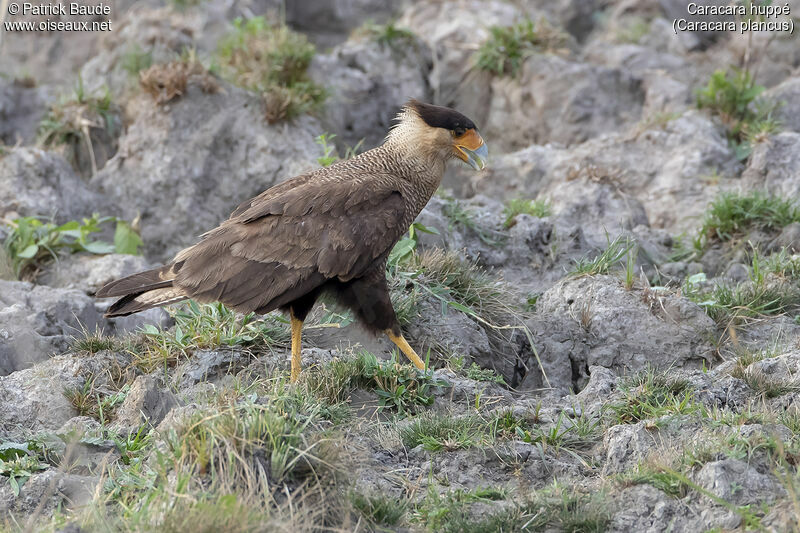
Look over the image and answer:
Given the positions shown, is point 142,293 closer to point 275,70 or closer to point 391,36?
point 275,70

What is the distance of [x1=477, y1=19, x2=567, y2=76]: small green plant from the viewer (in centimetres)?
925

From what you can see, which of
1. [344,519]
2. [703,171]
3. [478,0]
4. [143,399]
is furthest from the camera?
[478,0]

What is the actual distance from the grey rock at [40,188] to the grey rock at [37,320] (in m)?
1.30

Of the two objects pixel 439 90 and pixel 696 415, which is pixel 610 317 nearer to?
pixel 696 415

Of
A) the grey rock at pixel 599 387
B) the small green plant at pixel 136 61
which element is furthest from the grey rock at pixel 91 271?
the grey rock at pixel 599 387

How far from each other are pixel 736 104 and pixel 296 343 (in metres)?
5.20

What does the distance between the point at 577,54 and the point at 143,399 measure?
6637mm

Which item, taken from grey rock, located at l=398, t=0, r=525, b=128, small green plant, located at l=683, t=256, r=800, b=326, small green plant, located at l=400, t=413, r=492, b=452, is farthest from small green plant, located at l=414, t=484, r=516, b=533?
grey rock, located at l=398, t=0, r=525, b=128

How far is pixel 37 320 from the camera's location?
590cm

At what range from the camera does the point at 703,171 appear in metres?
8.00

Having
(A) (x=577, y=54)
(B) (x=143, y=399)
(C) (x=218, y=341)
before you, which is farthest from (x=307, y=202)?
(A) (x=577, y=54)

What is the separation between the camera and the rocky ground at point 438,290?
3.71 metres

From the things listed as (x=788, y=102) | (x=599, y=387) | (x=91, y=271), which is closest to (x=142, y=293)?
(x=91, y=271)

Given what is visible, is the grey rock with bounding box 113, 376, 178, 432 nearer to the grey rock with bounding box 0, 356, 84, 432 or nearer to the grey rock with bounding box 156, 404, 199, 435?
the grey rock with bounding box 0, 356, 84, 432
